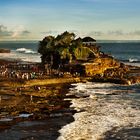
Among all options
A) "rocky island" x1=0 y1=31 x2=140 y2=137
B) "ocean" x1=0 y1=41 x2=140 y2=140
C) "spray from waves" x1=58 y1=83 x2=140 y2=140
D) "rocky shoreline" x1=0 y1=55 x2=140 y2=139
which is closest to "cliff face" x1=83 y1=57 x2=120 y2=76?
"rocky island" x1=0 y1=31 x2=140 y2=137

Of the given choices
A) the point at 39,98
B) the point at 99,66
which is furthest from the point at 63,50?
the point at 39,98

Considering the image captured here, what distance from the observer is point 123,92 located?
56.6 meters

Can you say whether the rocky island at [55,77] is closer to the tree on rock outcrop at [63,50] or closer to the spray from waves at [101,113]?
the tree on rock outcrop at [63,50]

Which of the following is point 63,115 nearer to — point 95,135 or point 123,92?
point 95,135

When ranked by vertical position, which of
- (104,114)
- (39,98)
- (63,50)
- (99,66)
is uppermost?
(63,50)

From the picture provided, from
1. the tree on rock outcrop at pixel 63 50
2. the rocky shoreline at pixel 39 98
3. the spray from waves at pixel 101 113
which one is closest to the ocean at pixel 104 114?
the spray from waves at pixel 101 113

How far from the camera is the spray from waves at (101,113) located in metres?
33.5

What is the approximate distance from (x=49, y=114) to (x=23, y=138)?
912 cm

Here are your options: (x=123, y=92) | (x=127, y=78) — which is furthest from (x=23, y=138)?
(x=127, y=78)

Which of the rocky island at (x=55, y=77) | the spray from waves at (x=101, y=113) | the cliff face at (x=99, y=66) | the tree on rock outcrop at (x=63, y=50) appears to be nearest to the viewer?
the spray from waves at (x=101, y=113)

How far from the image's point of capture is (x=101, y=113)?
41.2 metres

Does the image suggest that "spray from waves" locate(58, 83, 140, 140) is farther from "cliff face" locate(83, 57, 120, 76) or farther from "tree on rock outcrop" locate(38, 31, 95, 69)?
"tree on rock outcrop" locate(38, 31, 95, 69)

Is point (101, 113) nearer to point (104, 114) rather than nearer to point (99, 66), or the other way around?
point (104, 114)

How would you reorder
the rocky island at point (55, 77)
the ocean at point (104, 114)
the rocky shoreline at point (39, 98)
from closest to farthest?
the ocean at point (104, 114) → the rocky shoreline at point (39, 98) → the rocky island at point (55, 77)
